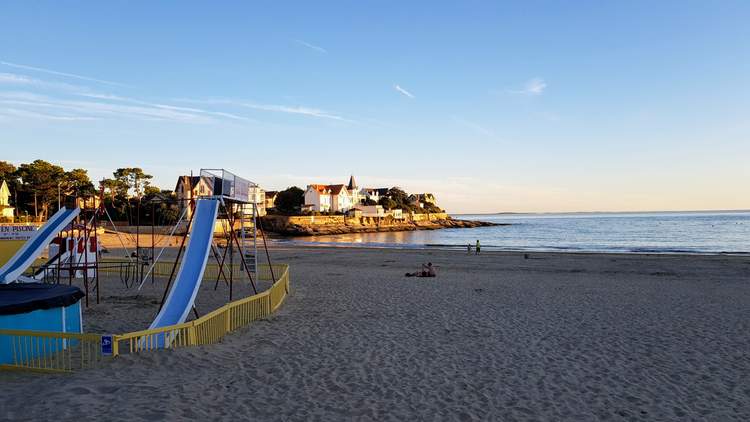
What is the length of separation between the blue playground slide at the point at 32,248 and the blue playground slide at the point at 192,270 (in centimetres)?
632

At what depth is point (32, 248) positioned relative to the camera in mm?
15781

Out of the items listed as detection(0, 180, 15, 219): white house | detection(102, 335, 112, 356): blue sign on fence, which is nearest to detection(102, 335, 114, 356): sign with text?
detection(102, 335, 112, 356): blue sign on fence

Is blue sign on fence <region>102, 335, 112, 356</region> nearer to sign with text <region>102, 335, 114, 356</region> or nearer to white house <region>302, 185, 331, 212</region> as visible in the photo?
sign with text <region>102, 335, 114, 356</region>

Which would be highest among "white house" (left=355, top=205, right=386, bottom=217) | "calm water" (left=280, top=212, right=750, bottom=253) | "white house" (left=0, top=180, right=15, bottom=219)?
"white house" (left=0, top=180, right=15, bottom=219)

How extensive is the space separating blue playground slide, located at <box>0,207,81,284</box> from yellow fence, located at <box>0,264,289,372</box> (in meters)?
6.41

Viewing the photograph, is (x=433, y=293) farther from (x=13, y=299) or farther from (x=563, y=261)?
(x=563, y=261)

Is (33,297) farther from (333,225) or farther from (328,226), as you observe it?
(333,225)

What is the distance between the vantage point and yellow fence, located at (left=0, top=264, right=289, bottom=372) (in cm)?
804

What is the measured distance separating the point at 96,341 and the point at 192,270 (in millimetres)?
3583

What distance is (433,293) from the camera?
18125 mm

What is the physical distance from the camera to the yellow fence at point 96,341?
804 cm

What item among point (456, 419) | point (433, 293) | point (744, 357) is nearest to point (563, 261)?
point (433, 293)

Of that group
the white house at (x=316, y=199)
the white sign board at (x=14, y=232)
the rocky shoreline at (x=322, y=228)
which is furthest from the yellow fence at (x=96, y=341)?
the white house at (x=316, y=199)

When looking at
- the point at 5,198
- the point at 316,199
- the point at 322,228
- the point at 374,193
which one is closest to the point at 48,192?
the point at 5,198
